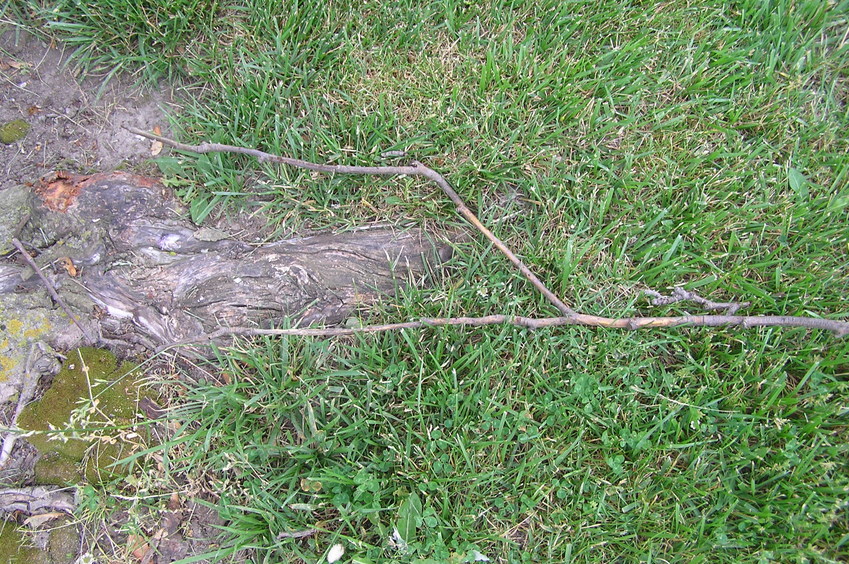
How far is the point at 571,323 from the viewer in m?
2.31

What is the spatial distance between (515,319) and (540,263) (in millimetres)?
333

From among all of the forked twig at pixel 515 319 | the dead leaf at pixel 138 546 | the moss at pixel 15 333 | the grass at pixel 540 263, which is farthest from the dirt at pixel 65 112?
the dead leaf at pixel 138 546

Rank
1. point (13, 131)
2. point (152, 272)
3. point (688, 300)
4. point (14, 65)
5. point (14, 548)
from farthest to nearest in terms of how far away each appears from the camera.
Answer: point (14, 65)
point (13, 131)
point (688, 300)
point (152, 272)
point (14, 548)

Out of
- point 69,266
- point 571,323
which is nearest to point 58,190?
point 69,266

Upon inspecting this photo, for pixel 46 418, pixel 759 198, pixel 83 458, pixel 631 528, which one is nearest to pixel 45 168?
pixel 46 418

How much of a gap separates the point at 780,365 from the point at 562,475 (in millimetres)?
1098

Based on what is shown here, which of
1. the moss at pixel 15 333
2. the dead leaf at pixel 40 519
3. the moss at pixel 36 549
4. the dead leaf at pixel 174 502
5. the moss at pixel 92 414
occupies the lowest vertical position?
the moss at pixel 36 549

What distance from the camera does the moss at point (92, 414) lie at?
2.09 metres

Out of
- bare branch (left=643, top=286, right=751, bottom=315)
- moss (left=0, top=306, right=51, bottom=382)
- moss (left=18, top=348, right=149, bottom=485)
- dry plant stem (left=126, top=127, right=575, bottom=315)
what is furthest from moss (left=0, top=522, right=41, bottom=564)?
bare branch (left=643, top=286, right=751, bottom=315)

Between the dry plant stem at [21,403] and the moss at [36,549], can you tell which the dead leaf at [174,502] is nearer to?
the moss at [36,549]

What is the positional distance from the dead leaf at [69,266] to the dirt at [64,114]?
0.50 metres

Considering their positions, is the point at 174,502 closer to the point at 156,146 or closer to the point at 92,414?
the point at 92,414

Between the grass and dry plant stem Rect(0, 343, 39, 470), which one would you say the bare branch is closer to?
the grass

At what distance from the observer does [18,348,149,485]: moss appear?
6.86ft
